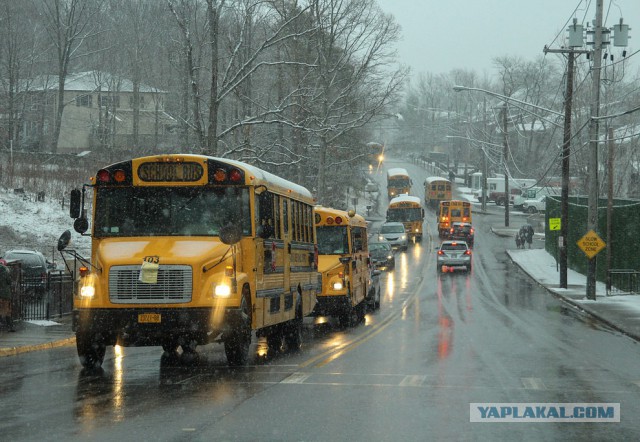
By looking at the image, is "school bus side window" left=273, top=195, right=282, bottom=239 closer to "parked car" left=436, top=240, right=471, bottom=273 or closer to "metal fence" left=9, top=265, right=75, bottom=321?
"metal fence" left=9, top=265, right=75, bottom=321

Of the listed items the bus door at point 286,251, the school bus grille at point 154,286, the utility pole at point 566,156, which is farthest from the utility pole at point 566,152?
the school bus grille at point 154,286

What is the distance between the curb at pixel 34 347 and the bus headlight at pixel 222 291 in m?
5.61

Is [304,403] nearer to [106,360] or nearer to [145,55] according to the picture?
[106,360]

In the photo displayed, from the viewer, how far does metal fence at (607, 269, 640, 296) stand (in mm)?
35312

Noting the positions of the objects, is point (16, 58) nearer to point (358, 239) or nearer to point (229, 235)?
point (358, 239)

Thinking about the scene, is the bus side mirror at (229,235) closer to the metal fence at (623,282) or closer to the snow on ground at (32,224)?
the metal fence at (623,282)

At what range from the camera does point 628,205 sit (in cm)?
3631

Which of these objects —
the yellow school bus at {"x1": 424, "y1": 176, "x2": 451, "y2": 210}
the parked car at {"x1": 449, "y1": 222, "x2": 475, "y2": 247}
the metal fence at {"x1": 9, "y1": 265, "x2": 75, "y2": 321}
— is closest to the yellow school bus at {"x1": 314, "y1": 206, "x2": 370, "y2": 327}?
the metal fence at {"x1": 9, "y1": 265, "x2": 75, "y2": 321}

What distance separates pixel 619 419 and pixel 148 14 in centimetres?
7739

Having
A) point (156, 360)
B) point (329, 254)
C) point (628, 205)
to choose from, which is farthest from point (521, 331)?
point (628, 205)

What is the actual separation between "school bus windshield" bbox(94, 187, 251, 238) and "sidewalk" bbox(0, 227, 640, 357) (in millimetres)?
4266

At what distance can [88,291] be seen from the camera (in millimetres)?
13805

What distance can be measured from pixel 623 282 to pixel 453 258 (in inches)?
557

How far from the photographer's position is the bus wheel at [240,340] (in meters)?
14.1
